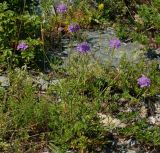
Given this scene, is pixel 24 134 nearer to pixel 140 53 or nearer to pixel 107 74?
pixel 107 74

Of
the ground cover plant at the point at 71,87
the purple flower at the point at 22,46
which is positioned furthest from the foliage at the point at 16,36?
the purple flower at the point at 22,46

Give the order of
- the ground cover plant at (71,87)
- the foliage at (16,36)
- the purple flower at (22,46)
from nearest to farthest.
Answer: the ground cover plant at (71,87) < the purple flower at (22,46) < the foliage at (16,36)

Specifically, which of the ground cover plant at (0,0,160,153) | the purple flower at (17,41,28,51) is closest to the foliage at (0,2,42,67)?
the ground cover plant at (0,0,160,153)

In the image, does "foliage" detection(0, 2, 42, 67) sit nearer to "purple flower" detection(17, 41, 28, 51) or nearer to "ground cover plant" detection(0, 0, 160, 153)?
"ground cover plant" detection(0, 0, 160, 153)

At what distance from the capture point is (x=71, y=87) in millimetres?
5508

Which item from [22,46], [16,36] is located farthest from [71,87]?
[16,36]

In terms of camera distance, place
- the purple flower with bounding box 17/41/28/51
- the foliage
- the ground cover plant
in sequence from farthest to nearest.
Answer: the foliage → the purple flower with bounding box 17/41/28/51 → the ground cover plant

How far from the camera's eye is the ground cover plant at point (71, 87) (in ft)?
17.2

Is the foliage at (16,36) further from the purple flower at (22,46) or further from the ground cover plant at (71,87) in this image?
the purple flower at (22,46)

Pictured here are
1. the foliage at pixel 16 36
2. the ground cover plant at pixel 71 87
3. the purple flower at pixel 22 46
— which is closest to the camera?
the ground cover plant at pixel 71 87

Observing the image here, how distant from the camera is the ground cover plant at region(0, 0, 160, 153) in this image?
17.2 ft

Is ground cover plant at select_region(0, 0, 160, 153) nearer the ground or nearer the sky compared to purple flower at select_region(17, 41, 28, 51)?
nearer the ground

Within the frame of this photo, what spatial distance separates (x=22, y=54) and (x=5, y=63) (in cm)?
23

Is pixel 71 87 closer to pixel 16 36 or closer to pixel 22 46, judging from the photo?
pixel 22 46
